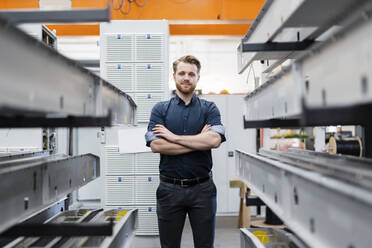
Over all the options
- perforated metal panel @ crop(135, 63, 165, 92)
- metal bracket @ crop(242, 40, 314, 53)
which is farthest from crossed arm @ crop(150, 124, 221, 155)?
perforated metal panel @ crop(135, 63, 165, 92)

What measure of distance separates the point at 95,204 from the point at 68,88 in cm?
523

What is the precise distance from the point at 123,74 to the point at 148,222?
1.71 m

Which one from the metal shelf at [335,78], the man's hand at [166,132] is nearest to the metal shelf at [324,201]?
the metal shelf at [335,78]

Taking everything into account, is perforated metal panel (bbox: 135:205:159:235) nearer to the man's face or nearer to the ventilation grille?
Result: the ventilation grille

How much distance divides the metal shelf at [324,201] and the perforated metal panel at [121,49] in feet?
8.25

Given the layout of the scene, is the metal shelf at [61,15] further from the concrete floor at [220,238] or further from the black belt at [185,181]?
the concrete floor at [220,238]

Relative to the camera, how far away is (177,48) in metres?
6.76

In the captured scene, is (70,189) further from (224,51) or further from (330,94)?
(224,51)

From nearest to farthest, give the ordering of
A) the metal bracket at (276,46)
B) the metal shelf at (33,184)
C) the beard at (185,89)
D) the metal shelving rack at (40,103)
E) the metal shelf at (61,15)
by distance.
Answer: the metal shelving rack at (40,103) < the metal shelf at (33,184) < the metal shelf at (61,15) < the metal bracket at (276,46) < the beard at (185,89)

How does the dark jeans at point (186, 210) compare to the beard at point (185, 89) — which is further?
the beard at point (185, 89)

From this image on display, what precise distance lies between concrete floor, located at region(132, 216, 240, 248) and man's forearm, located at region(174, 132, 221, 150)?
72.9 inches

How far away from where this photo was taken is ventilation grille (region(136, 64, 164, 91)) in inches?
149

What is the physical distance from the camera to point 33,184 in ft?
4.51

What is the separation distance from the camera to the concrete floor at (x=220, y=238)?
12.1ft
